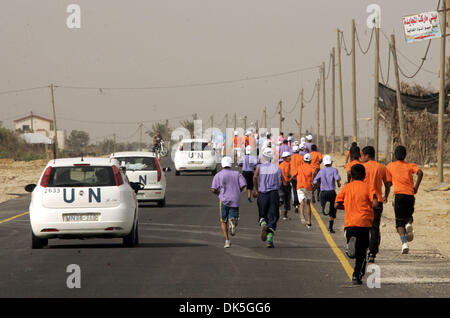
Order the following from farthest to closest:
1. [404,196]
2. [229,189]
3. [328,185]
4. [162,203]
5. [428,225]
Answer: [162,203] < [428,225] < [328,185] < [229,189] < [404,196]

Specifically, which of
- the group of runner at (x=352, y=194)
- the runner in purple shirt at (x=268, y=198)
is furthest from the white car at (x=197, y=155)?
the runner in purple shirt at (x=268, y=198)

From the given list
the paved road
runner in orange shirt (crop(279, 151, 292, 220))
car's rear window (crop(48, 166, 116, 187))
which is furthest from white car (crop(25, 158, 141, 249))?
runner in orange shirt (crop(279, 151, 292, 220))

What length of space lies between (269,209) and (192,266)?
325 centimetres

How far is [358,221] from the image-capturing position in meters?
11.8

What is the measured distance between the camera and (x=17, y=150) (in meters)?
102

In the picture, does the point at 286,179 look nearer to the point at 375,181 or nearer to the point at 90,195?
the point at 90,195

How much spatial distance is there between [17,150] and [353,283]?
93568mm

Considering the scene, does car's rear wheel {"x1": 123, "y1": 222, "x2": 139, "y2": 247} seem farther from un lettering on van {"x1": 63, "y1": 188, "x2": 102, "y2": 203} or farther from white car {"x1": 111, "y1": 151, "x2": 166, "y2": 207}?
white car {"x1": 111, "y1": 151, "x2": 166, "y2": 207}

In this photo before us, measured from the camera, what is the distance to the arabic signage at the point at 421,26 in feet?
120

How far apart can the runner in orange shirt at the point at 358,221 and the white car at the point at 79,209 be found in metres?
5.41

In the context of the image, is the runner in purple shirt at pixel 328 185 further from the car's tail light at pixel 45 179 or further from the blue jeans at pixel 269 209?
the car's tail light at pixel 45 179

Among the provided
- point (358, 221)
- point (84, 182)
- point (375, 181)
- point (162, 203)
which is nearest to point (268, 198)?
point (375, 181)

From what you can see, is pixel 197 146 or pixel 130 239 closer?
pixel 130 239
